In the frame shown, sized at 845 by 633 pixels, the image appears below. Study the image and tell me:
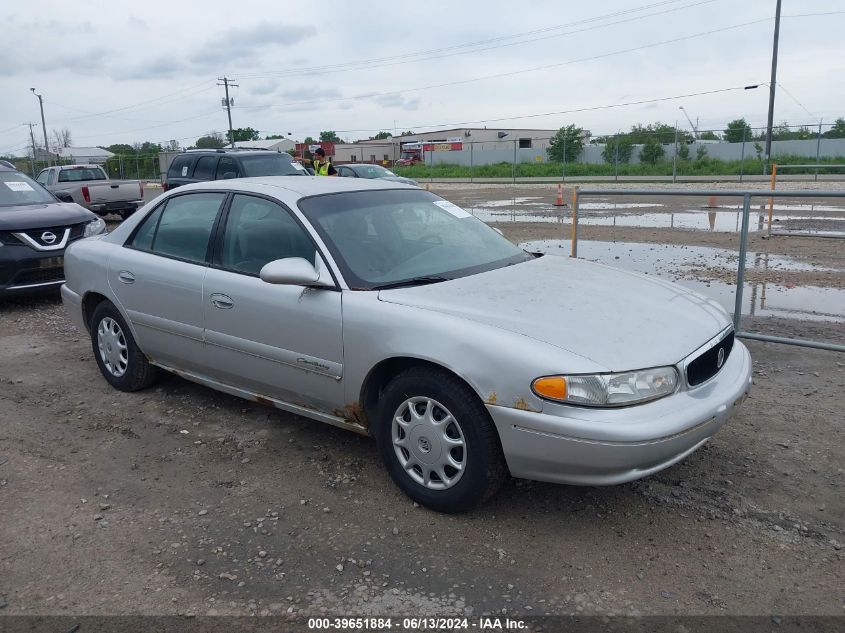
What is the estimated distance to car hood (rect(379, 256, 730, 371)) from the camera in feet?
11.0

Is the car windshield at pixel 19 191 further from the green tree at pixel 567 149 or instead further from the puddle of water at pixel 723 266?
the green tree at pixel 567 149

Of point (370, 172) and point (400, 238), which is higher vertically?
point (400, 238)

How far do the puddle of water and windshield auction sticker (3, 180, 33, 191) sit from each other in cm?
688

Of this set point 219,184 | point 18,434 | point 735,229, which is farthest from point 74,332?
point 735,229

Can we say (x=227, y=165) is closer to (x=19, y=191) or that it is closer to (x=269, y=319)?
(x=19, y=191)

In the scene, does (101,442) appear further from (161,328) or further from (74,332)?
(74,332)

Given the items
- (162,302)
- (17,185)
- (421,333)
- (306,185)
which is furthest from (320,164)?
(421,333)

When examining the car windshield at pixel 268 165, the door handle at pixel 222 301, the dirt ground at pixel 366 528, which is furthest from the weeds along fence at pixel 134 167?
the dirt ground at pixel 366 528

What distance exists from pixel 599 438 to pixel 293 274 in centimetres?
177

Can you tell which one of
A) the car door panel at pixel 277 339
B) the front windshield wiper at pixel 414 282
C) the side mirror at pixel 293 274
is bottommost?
the car door panel at pixel 277 339

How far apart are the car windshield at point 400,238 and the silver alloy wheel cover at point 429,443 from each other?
2.39 ft

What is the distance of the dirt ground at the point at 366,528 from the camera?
120 inches

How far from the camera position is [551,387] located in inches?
125

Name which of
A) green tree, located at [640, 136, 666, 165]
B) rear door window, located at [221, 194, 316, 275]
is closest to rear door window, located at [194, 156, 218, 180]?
rear door window, located at [221, 194, 316, 275]
